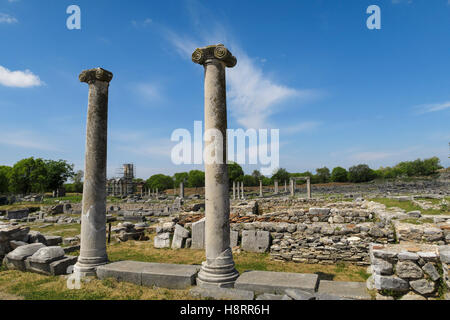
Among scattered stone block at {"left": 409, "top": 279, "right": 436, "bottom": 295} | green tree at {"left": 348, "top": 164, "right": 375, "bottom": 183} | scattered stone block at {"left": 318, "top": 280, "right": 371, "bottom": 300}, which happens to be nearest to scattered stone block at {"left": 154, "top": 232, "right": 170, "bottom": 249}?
scattered stone block at {"left": 318, "top": 280, "right": 371, "bottom": 300}

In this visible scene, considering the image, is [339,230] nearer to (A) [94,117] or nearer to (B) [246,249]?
(B) [246,249]

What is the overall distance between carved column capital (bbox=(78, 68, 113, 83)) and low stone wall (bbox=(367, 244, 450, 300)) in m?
7.60

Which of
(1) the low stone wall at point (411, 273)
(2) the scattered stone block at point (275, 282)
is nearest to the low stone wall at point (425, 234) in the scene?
(1) the low stone wall at point (411, 273)

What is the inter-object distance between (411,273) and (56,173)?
264 ft

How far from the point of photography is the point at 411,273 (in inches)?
181

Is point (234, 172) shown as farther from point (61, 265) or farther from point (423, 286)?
point (423, 286)

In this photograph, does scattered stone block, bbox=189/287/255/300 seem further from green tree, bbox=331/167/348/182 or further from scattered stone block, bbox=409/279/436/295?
green tree, bbox=331/167/348/182

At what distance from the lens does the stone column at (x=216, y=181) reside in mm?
5609

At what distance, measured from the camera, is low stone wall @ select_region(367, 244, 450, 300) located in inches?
177

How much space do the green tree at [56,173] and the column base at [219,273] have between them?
240ft

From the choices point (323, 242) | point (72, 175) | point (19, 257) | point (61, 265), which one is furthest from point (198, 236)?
point (72, 175)

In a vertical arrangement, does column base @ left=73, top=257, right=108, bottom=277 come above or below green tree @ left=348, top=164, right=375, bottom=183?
below

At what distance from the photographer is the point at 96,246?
686 centimetres
